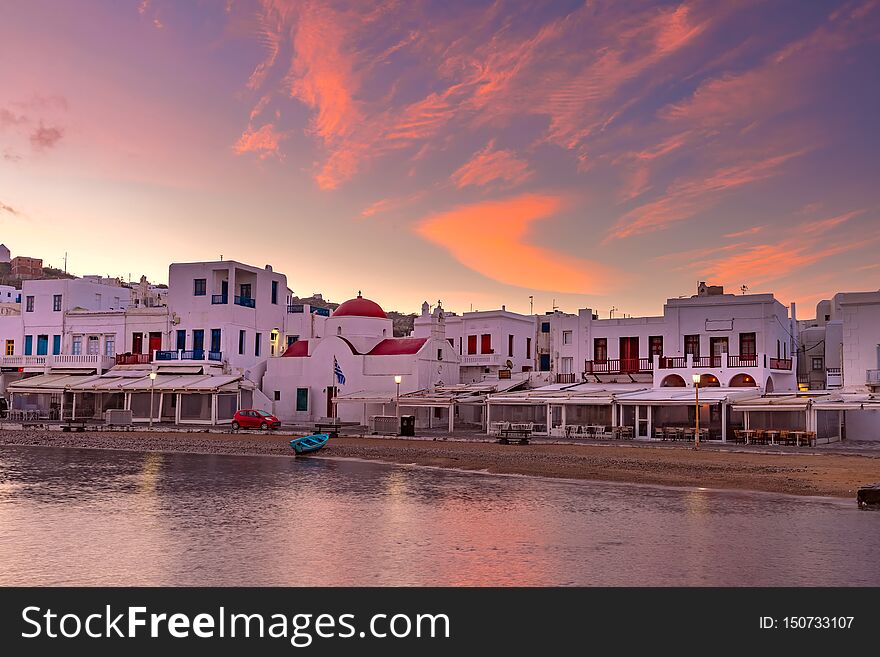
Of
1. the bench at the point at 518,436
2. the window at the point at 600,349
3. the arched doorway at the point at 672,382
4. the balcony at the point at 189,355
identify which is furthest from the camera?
the balcony at the point at 189,355

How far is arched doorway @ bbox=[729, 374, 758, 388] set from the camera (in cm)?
4443

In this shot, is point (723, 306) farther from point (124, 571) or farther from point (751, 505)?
point (124, 571)

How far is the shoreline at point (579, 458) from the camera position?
25.1 meters

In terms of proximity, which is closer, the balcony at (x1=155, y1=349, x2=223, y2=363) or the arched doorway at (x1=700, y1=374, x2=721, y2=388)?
the arched doorway at (x1=700, y1=374, x2=721, y2=388)

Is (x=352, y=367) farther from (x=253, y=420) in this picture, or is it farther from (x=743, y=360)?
(x=743, y=360)

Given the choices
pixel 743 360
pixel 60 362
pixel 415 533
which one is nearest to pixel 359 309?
pixel 60 362

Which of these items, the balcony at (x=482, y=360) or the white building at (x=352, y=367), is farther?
the balcony at (x=482, y=360)

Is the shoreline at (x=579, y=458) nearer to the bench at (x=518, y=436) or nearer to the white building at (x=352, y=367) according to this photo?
the bench at (x=518, y=436)

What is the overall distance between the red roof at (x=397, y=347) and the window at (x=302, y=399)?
582 centimetres

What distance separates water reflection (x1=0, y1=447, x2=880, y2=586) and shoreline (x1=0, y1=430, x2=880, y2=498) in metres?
2.47

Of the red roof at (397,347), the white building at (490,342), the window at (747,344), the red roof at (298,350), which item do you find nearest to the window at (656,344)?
the window at (747,344)

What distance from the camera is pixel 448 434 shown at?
46.2 meters

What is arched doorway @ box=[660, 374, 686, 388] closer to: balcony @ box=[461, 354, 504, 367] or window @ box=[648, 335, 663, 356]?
window @ box=[648, 335, 663, 356]

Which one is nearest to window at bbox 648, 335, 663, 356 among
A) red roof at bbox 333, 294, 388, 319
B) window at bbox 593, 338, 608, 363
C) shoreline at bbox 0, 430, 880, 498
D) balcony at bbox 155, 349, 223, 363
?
window at bbox 593, 338, 608, 363
